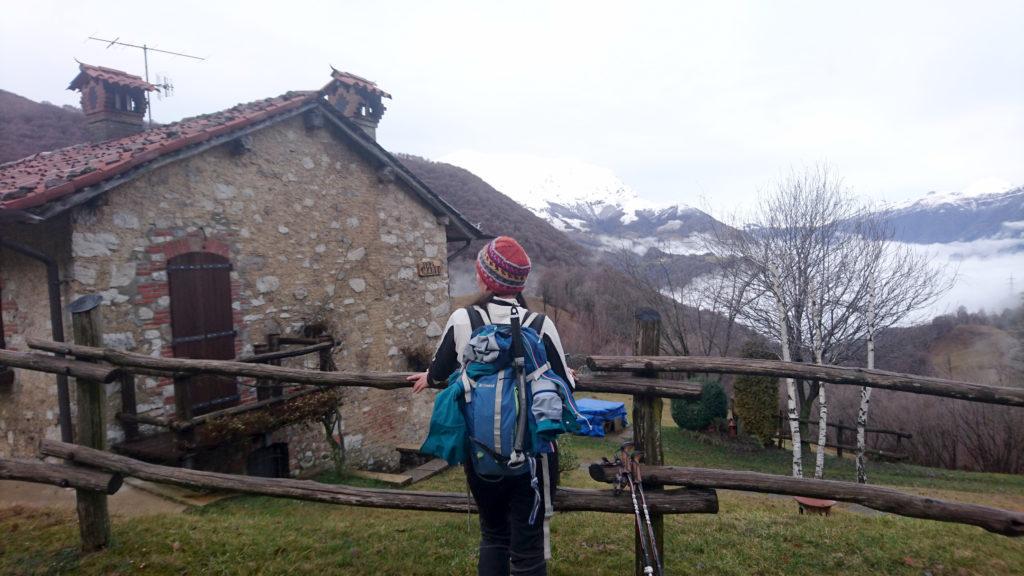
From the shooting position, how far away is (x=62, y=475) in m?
3.96

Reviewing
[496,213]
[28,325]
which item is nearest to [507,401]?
[28,325]

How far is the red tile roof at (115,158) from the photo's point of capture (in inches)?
238

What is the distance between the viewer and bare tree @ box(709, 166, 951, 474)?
14680 millimetres

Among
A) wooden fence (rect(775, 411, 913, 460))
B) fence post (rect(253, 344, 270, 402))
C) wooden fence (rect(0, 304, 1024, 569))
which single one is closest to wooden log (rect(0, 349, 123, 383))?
wooden fence (rect(0, 304, 1024, 569))

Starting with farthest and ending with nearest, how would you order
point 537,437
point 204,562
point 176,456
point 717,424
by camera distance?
1. point 717,424
2. point 176,456
3. point 204,562
4. point 537,437

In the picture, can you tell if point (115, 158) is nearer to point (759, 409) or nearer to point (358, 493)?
point (358, 493)

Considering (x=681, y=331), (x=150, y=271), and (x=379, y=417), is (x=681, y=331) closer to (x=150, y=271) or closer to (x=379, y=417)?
(x=379, y=417)

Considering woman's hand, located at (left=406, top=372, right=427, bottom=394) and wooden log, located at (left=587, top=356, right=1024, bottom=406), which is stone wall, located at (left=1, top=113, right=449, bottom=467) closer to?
woman's hand, located at (left=406, top=372, right=427, bottom=394)

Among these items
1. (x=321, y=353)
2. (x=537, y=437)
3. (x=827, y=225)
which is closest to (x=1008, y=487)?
(x=827, y=225)

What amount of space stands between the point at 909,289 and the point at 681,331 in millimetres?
8328

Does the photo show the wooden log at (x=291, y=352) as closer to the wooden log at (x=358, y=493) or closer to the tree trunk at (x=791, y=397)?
the wooden log at (x=358, y=493)

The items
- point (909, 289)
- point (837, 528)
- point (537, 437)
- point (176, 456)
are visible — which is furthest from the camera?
point (909, 289)

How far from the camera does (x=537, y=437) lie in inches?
104

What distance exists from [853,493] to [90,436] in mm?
5050
